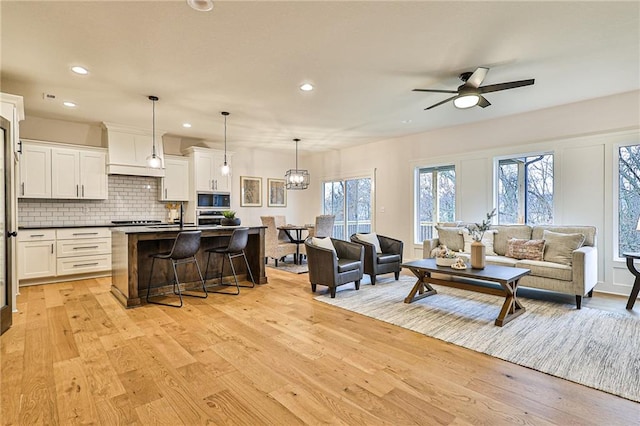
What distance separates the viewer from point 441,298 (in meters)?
4.26

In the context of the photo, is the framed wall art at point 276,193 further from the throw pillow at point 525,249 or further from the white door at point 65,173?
the throw pillow at point 525,249

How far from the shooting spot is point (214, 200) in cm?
720

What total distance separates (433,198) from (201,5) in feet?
18.0

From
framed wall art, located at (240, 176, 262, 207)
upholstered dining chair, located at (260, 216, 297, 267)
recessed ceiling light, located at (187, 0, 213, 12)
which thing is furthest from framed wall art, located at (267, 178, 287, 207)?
recessed ceiling light, located at (187, 0, 213, 12)

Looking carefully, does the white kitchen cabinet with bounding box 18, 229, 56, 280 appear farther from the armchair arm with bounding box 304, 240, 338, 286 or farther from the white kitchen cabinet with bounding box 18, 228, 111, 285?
the armchair arm with bounding box 304, 240, 338, 286

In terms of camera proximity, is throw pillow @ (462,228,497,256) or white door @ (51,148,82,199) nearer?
throw pillow @ (462,228,497,256)

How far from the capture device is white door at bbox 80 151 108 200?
5664 millimetres

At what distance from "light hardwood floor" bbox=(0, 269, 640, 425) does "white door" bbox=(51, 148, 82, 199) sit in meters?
2.74

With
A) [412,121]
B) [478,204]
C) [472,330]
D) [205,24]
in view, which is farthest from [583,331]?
[205,24]

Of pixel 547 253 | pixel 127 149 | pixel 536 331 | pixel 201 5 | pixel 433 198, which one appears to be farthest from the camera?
pixel 433 198

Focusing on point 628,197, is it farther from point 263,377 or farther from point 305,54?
point 263,377

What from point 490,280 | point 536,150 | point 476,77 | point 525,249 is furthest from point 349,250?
point 536,150

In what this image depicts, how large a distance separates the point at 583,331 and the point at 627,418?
1.47 meters

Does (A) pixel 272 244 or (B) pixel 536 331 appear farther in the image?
(A) pixel 272 244
